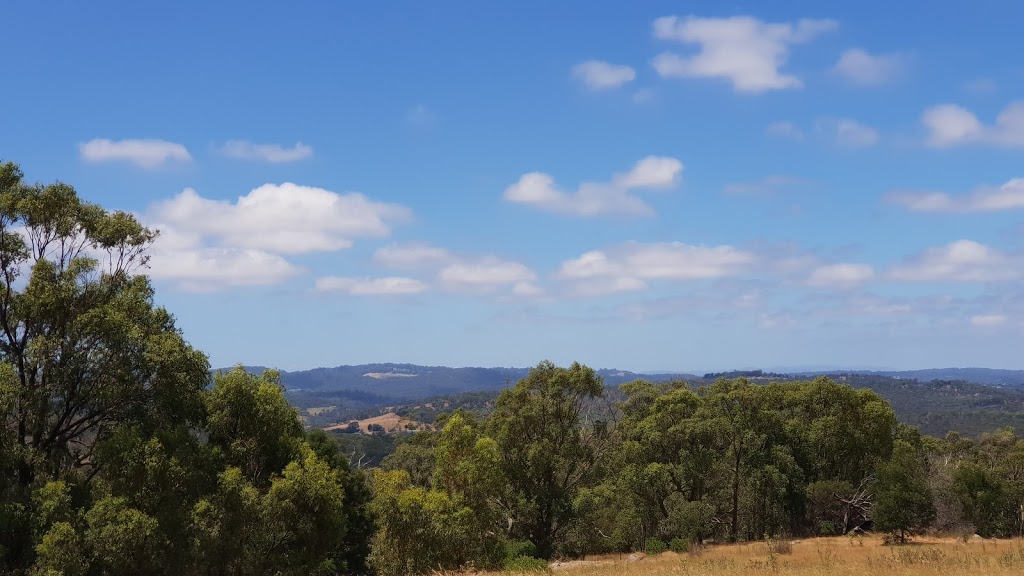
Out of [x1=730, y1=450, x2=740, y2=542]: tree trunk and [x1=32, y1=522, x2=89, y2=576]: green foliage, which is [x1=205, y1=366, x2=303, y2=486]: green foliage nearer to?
[x1=32, y1=522, x2=89, y2=576]: green foliage

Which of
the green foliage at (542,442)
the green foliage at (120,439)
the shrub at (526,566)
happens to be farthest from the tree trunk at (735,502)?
the green foliage at (120,439)

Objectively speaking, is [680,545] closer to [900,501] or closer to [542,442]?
[542,442]

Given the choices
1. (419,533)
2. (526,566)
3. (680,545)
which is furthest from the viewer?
(680,545)

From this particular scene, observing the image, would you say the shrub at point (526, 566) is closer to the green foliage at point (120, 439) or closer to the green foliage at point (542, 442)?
the green foliage at point (120, 439)

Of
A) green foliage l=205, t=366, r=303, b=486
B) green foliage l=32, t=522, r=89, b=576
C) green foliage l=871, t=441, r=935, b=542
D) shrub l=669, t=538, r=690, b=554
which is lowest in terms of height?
shrub l=669, t=538, r=690, b=554

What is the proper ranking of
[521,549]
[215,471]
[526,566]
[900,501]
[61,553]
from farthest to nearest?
[900,501]
[521,549]
[526,566]
[215,471]
[61,553]

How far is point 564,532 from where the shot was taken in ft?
142

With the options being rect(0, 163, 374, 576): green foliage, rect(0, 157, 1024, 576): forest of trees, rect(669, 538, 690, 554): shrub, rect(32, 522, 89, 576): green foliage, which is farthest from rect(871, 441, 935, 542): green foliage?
rect(32, 522, 89, 576): green foliage

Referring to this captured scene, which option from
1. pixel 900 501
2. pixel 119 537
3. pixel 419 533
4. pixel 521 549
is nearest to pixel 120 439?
pixel 119 537

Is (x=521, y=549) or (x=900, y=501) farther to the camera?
(x=900, y=501)

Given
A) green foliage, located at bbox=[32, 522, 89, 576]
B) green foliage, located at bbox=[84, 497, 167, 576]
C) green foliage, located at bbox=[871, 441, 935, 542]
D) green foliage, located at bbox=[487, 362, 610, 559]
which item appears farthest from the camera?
green foliage, located at bbox=[487, 362, 610, 559]

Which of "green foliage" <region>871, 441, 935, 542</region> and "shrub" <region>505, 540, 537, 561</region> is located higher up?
"green foliage" <region>871, 441, 935, 542</region>

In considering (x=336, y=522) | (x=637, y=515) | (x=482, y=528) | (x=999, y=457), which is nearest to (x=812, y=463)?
(x=637, y=515)

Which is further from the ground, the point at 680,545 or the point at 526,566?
the point at 526,566
